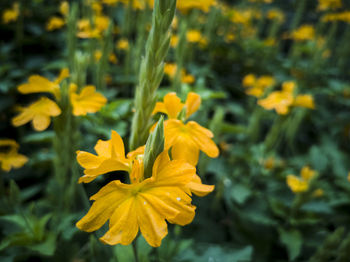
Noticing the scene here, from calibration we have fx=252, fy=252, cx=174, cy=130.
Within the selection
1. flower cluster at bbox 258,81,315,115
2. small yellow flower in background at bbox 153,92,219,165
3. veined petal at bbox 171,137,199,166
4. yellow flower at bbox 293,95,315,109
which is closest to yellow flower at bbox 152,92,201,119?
small yellow flower in background at bbox 153,92,219,165

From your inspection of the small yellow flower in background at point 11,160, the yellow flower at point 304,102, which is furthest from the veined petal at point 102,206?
the yellow flower at point 304,102

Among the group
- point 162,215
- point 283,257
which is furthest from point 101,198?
point 283,257

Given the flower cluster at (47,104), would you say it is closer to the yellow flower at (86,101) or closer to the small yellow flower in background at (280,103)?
the yellow flower at (86,101)

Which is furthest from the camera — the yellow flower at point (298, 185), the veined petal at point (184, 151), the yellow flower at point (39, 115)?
the yellow flower at point (298, 185)

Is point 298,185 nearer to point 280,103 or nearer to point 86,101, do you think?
point 280,103

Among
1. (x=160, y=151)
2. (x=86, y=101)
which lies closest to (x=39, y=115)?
(x=86, y=101)

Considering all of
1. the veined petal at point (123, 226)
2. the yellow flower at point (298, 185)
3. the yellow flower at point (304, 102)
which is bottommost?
the yellow flower at point (298, 185)

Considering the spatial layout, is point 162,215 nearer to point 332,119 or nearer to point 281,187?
point 281,187

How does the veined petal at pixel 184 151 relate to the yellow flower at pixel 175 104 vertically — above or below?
below
